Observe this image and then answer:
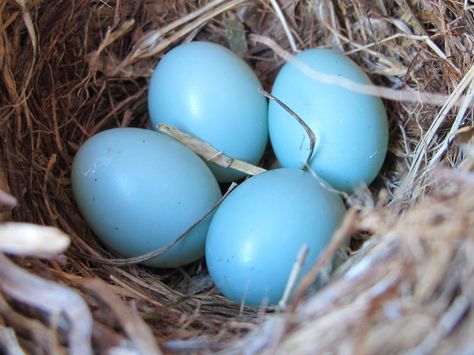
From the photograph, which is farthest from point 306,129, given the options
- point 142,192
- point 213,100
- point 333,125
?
point 142,192

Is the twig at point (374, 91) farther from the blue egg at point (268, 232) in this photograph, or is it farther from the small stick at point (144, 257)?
the small stick at point (144, 257)

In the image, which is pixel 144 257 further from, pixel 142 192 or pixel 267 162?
pixel 267 162

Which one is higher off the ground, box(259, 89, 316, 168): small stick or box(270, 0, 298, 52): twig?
box(270, 0, 298, 52): twig

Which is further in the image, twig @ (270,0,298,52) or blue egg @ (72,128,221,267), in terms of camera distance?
twig @ (270,0,298,52)

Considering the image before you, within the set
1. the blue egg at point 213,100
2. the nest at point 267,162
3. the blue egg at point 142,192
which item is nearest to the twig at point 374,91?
the nest at point 267,162

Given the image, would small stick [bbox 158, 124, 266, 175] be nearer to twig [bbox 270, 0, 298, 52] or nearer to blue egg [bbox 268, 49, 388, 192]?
blue egg [bbox 268, 49, 388, 192]

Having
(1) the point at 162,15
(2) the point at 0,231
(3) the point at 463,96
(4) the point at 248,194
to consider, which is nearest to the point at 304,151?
(4) the point at 248,194

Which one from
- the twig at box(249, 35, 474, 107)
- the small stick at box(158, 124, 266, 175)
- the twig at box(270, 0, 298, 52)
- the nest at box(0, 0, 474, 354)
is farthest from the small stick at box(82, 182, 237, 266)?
the twig at box(270, 0, 298, 52)
